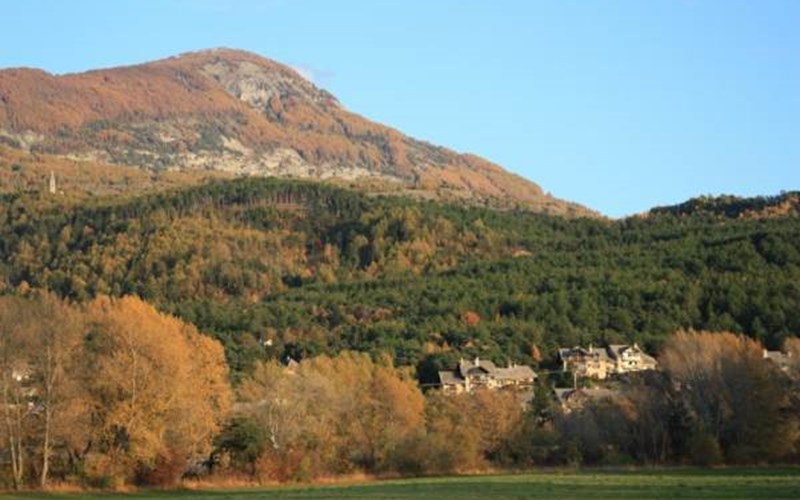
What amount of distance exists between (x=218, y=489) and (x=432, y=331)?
8911cm

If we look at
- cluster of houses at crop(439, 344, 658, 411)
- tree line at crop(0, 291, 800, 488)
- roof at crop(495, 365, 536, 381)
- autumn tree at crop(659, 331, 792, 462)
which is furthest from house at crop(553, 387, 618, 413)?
roof at crop(495, 365, 536, 381)

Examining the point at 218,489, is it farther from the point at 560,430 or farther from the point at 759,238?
the point at 759,238

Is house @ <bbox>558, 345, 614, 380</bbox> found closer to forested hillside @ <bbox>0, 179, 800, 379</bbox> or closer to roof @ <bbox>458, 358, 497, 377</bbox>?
forested hillside @ <bbox>0, 179, 800, 379</bbox>

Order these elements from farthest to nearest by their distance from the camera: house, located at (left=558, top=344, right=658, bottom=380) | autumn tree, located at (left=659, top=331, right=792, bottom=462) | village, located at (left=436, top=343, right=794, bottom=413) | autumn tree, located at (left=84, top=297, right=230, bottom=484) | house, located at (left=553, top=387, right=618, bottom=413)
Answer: house, located at (left=558, top=344, right=658, bottom=380) < village, located at (left=436, top=343, right=794, bottom=413) < house, located at (left=553, top=387, right=618, bottom=413) < autumn tree, located at (left=659, top=331, right=792, bottom=462) < autumn tree, located at (left=84, top=297, right=230, bottom=484)

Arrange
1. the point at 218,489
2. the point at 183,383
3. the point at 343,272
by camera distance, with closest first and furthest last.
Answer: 1. the point at 218,489
2. the point at 183,383
3. the point at 343,272

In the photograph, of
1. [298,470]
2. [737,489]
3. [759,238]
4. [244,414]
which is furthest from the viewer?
[759,238]

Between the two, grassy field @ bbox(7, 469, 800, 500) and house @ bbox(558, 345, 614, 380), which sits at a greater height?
house @ bbox(558, 345, 614, 380)

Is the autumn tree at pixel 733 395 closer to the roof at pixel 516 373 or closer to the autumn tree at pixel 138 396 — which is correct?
the autumn tree at pixel 138 396

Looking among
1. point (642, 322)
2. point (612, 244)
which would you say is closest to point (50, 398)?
point (642, 322)

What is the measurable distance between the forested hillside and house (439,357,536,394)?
3412 millimetres

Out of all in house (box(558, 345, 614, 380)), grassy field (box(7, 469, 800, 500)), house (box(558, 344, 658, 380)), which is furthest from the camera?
house (box(558, 345, 614, 380))

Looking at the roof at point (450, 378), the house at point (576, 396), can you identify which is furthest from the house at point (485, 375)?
the house at point (576, 396)

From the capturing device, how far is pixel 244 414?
228 ft

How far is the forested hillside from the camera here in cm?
13712
